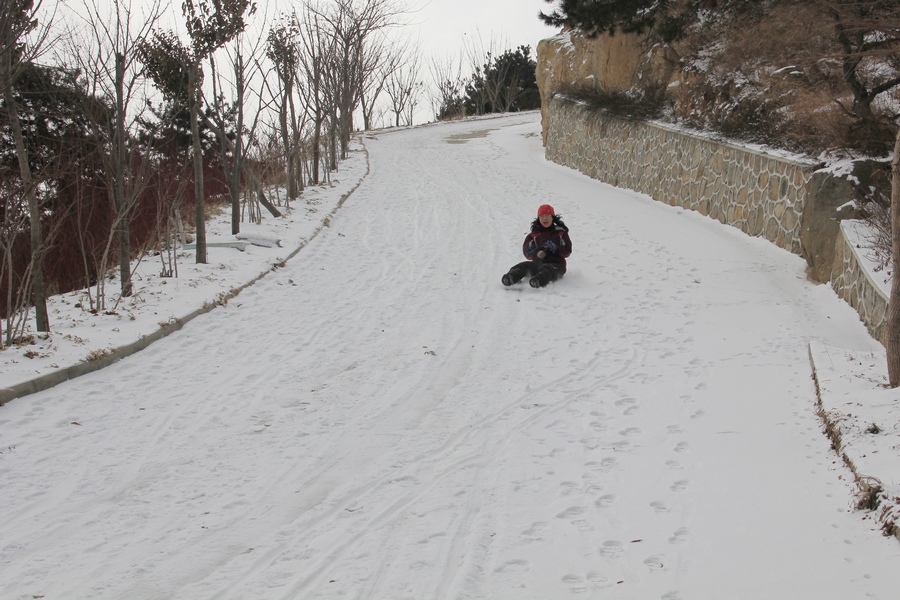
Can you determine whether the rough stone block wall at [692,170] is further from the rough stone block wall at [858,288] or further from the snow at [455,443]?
the rough stone block wall at [858,288]

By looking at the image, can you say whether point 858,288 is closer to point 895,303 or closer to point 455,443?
point 895,303

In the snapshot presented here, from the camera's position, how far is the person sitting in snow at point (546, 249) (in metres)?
8.47

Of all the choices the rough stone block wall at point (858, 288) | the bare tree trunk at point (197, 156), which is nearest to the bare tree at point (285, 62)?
the bare tree trunk at point (197, 156)

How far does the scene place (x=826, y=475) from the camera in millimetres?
3963

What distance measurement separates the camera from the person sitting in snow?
8469mm

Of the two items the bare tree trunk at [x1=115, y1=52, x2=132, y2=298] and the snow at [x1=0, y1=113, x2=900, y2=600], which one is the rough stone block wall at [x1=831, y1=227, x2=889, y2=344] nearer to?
the snow at [x1=0, y1=113, x2=900, y2=600]

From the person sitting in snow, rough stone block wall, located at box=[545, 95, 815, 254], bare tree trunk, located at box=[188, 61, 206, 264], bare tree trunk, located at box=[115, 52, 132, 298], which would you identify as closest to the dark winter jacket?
the person sitting in snow

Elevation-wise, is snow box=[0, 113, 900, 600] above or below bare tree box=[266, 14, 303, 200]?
below

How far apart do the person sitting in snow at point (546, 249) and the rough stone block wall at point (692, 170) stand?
327 centimetres

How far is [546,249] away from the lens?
8586mm

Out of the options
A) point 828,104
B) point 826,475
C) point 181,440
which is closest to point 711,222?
point 828,104

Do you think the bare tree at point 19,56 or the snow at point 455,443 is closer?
the snow at point 455,443

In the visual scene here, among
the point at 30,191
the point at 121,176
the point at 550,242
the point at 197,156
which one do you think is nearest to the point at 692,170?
the point at 550,242

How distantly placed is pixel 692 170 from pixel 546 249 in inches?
219
